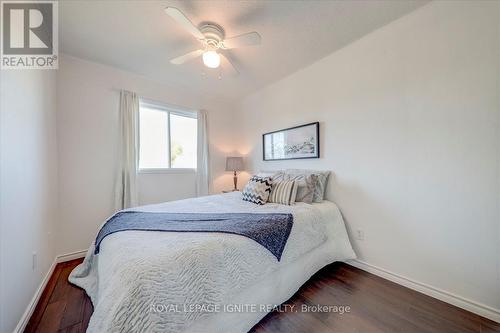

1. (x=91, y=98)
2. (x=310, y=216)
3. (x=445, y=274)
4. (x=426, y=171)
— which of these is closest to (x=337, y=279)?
(x=310, y=216)

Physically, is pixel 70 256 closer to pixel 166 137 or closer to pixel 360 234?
pixel 166 137

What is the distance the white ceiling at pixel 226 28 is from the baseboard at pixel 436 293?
2496 mm

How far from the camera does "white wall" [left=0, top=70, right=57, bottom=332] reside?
114 centimetres

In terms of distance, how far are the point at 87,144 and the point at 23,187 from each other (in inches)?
49.6

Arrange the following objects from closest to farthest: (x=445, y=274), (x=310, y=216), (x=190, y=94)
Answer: (x=445, y=274) < (x=310, y=216) < (x=190, y=94)

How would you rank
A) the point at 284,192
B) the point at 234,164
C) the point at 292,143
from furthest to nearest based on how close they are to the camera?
1. the point at 234,164
2. the point at 292,143
3. the point at 284,192

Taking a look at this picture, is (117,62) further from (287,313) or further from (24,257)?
(287,313)

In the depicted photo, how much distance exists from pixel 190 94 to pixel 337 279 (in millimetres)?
3509

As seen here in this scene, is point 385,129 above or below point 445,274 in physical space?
above

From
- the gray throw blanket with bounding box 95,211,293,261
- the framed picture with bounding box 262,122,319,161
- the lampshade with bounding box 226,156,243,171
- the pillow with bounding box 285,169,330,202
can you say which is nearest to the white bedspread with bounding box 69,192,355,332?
the gray throw blanket with bounding box 95,211,293,261

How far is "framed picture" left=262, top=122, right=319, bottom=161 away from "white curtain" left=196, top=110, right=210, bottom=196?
1.09m

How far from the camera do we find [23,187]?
138 centimetres

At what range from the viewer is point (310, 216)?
1830 mm

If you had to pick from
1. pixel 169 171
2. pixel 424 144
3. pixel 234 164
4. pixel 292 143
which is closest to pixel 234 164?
pixel 234 164
